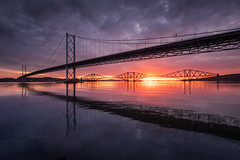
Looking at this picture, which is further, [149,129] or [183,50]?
[183,50]

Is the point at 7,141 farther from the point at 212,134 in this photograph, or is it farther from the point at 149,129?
the point at 212,134

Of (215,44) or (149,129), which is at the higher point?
(215,44)

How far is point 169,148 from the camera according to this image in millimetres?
3230

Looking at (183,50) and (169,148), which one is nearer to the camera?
(169,148)

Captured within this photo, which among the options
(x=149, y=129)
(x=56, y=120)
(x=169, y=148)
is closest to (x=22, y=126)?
(x=56, y=120)

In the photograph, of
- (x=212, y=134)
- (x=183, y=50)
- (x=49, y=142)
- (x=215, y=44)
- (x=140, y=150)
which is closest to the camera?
(x=140, y=150)

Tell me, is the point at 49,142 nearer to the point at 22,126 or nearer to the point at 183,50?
the point at 22,126

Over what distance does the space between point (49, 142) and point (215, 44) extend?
32809mm

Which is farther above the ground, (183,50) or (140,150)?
(183,50)

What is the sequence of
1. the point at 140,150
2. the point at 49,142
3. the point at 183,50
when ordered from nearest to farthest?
the point at 140,150, the point at 49,142, the point at 183,50

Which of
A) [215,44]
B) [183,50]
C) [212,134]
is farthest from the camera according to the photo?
[183,50]

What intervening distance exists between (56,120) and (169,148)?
5.10m

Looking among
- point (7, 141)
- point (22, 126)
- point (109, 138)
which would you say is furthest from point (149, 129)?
point (22, 126)

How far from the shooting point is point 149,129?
178 inches
